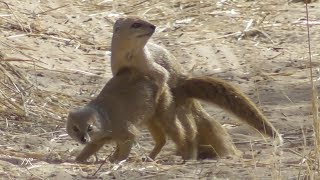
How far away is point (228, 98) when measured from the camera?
7.09m

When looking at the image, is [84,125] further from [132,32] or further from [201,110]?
[201,110]

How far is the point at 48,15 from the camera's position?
11109mm

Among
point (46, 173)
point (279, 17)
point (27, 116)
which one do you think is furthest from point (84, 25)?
point (46, 173)

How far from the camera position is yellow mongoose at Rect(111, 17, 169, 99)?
7.03 metres

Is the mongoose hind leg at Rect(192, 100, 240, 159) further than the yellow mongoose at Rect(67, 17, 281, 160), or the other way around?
the mongoose hind leg at Rect(192, 100, 240, 159)

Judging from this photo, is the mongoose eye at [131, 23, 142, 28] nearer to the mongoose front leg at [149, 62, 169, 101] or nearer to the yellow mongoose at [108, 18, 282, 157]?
the yellow mongoose at [108, 18, 282, 157]

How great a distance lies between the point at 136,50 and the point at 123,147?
2.20ft

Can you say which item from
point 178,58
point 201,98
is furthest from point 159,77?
point 178,58

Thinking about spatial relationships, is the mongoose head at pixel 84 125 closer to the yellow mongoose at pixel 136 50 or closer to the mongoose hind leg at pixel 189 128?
the yellow mongoose at pixel 136 50

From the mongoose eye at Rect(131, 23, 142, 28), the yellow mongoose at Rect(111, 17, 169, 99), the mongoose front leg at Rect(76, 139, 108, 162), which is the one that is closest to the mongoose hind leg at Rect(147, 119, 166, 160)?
the yellow mongoose at Rect(111, 17, 169, 99)

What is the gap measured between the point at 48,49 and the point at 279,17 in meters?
2.43

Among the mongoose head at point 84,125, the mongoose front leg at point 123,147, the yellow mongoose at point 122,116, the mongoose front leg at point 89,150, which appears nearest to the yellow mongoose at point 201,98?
the yellow mongoose at point 122,116

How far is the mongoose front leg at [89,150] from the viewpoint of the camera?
22.3 feet

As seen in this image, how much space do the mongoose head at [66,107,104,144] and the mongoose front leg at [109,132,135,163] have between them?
0.57ft
